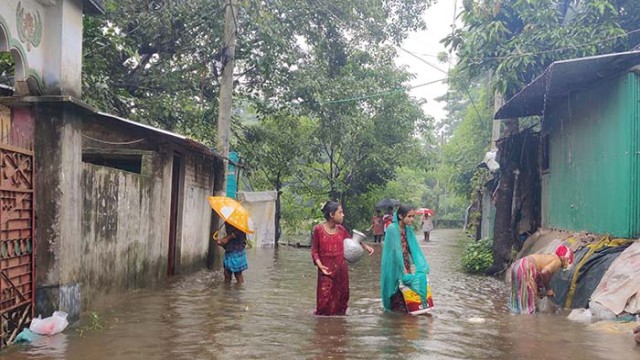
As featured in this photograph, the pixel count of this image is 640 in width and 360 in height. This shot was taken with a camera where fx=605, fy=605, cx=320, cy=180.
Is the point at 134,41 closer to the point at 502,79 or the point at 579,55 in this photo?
the point at 502,79

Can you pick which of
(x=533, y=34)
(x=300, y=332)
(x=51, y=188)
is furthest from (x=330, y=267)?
(x=533, y=34)

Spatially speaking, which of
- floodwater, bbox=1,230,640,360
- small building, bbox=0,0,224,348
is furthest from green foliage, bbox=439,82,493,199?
small building, bbox=0,0,224,348

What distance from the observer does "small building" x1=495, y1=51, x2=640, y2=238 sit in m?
8.97

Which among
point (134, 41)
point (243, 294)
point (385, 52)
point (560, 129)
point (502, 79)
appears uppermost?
point (385, 52)

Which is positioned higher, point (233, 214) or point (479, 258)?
point (233, 214)

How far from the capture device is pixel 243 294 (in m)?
10.6

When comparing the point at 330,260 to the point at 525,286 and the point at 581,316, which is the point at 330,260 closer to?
the point at 525,286

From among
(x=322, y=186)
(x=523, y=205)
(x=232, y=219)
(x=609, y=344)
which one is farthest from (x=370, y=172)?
A: (x=609, y=344)

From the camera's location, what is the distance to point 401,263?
8.30 meters

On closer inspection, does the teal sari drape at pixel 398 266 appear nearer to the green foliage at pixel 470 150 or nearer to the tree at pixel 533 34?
the tree at pixel 533 34

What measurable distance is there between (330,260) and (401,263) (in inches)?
38.8

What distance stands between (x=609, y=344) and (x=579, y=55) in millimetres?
7945

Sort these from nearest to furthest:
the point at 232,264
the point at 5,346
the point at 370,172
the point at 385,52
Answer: the point at 5,346 < the point at 232,264 < the point at 385,52 < the point at 370,172

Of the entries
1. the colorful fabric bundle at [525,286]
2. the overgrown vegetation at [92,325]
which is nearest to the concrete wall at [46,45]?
the overgrown vegetation at [92,325]
